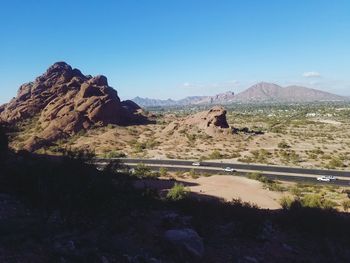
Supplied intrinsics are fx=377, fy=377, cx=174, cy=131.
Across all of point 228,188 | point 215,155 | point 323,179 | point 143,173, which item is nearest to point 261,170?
point 323,179

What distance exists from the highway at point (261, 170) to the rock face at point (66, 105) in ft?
98.6

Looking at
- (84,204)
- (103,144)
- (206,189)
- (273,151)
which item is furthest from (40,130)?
(84,204)

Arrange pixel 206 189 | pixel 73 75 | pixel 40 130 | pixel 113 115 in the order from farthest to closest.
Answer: pixel 73 75 → pixel 113 115 → pixel 40 130 → pixel 206 189

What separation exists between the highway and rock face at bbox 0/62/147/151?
30.0 meters

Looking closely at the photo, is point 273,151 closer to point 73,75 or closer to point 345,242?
point 345,242

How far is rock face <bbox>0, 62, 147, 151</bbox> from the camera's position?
95.0 metres

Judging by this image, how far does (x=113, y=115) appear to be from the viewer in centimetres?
10388

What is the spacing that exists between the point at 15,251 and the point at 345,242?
12030mm

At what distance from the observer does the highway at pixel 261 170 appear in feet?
172

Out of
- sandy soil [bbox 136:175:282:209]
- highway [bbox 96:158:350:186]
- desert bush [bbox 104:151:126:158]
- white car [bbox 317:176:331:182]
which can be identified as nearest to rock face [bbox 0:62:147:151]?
desert bush [bbox 104:151:126:158]

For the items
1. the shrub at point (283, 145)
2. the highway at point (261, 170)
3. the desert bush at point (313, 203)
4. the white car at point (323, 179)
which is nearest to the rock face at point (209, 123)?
the shrub at point (283, 145)

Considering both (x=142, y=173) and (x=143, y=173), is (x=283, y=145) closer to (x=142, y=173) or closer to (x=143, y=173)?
(x=143, y=173)

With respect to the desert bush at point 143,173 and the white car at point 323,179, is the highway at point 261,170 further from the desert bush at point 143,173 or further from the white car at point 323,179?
the desert bush at point 143,173

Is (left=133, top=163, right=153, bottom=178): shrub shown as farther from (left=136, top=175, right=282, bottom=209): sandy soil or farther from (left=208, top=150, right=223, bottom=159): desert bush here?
(left=208, top=150, right=223, bottom=159): desert bush
